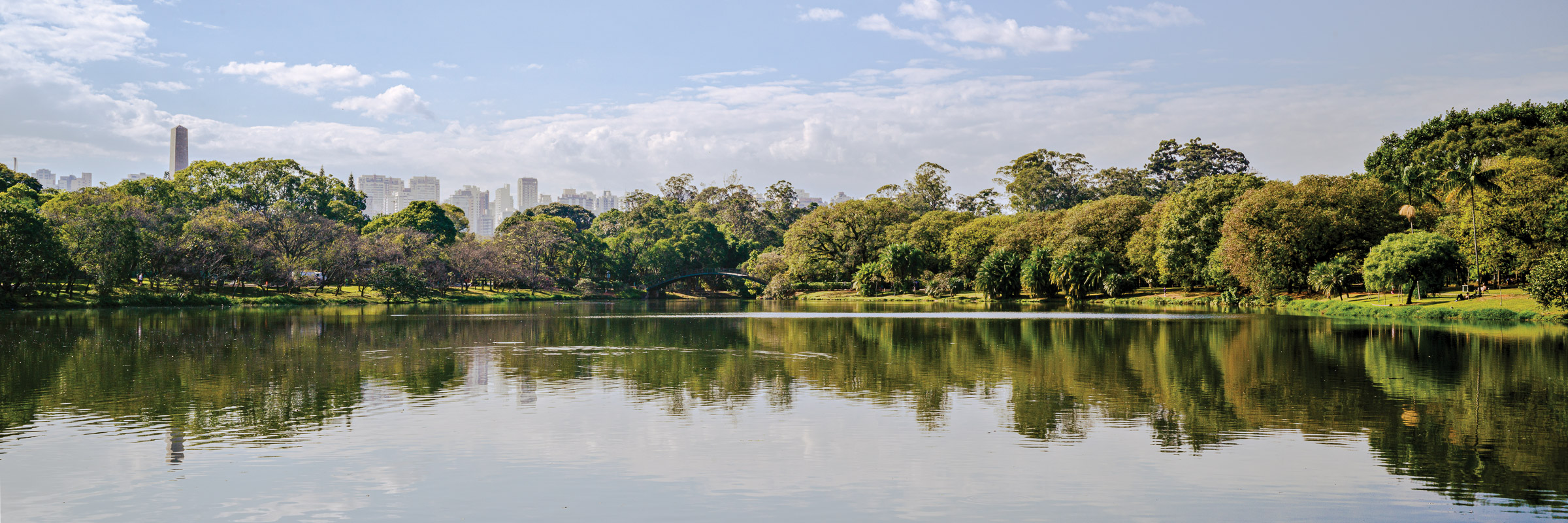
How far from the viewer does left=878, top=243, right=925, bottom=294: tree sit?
92.5m

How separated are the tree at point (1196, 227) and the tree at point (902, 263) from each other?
2881 cm

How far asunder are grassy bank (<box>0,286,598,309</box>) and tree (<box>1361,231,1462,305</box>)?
217 feet

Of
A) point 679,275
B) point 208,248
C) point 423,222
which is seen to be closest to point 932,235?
point 679,275

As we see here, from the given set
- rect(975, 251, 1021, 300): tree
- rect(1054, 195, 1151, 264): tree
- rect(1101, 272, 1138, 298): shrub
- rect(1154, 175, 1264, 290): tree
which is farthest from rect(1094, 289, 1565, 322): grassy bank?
rect(975, 251, 1021, 300): tree

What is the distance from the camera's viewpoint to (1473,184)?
157ft

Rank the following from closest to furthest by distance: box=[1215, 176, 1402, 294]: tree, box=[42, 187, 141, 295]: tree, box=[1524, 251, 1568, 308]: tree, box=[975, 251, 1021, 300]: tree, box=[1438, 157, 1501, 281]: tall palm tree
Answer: box=[1524, 251, 1568, 308]: tree, box=[1438, 157, 1501, 281]: tall palm tree, box=[1215, 176, 1402, 294]: tree, box=[42, 187, 141, 295]: tree, box=[975, 251, 1021, 300]: tree

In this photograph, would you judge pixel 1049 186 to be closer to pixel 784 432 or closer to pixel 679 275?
pixel 679 275

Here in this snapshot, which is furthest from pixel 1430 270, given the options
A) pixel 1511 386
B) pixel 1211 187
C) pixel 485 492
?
pixel 485 492

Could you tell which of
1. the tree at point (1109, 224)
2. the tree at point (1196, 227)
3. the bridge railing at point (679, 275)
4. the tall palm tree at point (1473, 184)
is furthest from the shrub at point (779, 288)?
the tall palm tree at point (1473, 184)

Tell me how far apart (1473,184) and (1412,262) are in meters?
4.89

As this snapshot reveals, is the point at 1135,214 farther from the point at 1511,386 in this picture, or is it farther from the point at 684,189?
the point at 684,189

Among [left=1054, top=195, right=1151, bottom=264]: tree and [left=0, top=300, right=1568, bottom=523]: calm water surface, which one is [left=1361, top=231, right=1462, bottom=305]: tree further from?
[left=1054, top=195, right=1151, bottom=264]: tree

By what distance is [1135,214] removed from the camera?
7856 centimetres

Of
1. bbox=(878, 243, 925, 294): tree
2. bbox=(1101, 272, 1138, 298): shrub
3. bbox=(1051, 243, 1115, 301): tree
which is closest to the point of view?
bbox=(1101, 272, 1138, 298): shrub
